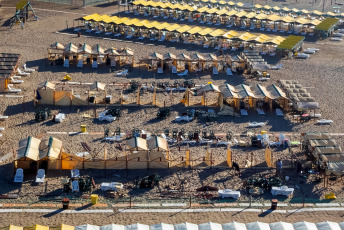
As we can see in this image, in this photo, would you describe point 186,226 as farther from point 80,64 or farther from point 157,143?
point 80,64

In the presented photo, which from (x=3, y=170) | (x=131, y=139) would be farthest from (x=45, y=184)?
(x=131, y=139)

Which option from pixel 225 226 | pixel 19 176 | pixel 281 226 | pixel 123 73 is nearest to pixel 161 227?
pixel 225 226

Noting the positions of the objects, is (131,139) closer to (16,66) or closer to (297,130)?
(297,130)

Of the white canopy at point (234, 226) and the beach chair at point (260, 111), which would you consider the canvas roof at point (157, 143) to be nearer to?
the white canopy at point (234, 226)

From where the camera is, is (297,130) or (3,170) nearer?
(3,170)

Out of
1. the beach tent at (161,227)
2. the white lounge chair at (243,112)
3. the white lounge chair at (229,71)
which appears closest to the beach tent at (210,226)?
the beach tent at (161,227)

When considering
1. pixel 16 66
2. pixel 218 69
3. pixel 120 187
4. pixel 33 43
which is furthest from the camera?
pixel 33 43
